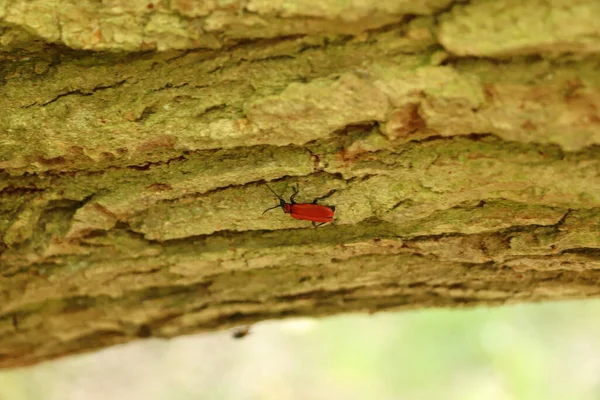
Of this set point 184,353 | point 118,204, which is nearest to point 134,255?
point 118,204

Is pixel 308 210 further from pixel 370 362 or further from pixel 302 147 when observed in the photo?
pixel 370 362

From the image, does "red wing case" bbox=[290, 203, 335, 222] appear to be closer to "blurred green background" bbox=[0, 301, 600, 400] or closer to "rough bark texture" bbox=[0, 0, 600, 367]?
"rough bark texture" bbox=[0, 0, 600, 367]

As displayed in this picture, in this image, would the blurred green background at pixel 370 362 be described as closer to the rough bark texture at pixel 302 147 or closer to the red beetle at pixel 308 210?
the rough bark texture at pixel 302 147

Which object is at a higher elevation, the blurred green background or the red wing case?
the red wing case

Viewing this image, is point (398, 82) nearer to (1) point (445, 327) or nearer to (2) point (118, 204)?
(2) point (118, 204)

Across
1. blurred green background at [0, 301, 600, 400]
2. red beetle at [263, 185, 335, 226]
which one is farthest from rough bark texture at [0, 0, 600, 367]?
blurred green background at [0, 301, 600, 400]

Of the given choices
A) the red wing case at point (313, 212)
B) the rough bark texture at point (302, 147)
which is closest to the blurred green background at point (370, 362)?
the rough bark texture at point (302, 147)
